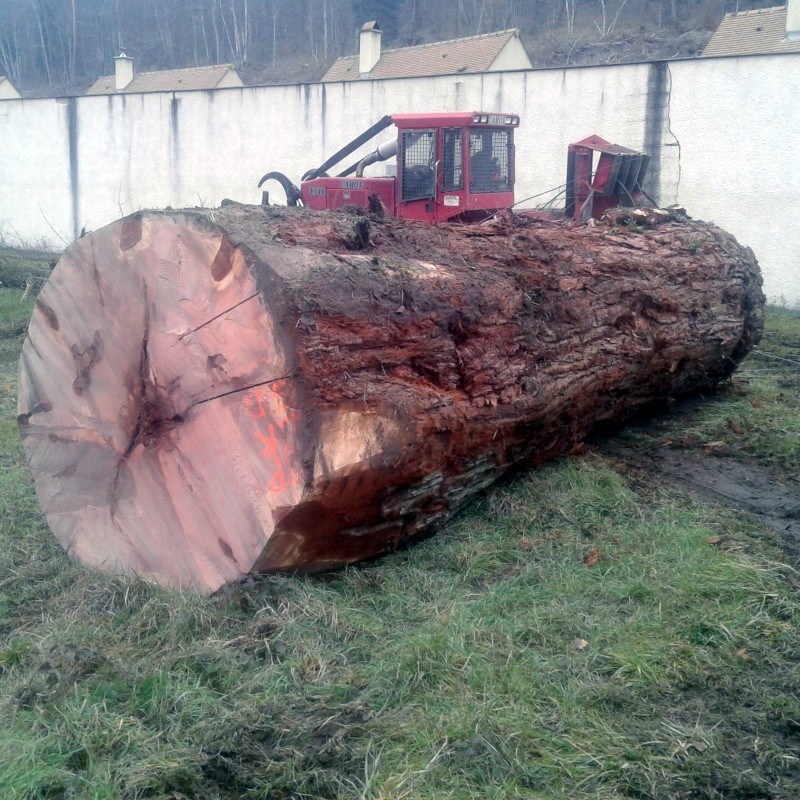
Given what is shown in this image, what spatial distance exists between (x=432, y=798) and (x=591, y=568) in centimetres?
170

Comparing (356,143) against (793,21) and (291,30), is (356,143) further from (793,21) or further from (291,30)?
(291,30)

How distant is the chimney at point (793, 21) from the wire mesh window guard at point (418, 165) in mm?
10082

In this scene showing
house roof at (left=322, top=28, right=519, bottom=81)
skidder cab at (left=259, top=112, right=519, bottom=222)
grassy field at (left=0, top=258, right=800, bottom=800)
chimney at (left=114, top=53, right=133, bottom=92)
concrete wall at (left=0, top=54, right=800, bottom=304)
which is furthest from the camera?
chimney at (left=114, top=53, right=133, bottom=92)

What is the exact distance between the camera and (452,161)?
8.83 m

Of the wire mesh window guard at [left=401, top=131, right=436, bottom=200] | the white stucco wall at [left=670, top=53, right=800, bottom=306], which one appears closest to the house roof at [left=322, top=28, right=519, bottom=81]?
the white stucco wall at [left=670, top=53, right=800, bottom=306]

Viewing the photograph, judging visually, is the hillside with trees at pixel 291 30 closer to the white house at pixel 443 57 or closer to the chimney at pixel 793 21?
the white house at pixel 443 57

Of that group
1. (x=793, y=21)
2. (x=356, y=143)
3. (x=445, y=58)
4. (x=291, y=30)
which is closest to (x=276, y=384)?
(x=356, y=143)

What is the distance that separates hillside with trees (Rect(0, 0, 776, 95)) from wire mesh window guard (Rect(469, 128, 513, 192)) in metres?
20.1

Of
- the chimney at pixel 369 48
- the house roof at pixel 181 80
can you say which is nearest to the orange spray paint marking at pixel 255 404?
the chimney at pixel 369 48

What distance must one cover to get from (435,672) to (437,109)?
16716mm

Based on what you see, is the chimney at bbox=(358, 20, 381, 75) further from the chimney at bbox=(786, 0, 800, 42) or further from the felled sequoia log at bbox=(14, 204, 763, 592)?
the felled sequoia log at bbox=(14, 204, 763, 592)

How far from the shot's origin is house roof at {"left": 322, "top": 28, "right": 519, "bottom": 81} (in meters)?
19.8

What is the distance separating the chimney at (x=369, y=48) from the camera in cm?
2106

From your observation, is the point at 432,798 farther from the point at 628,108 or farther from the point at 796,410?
the point at 628,108
